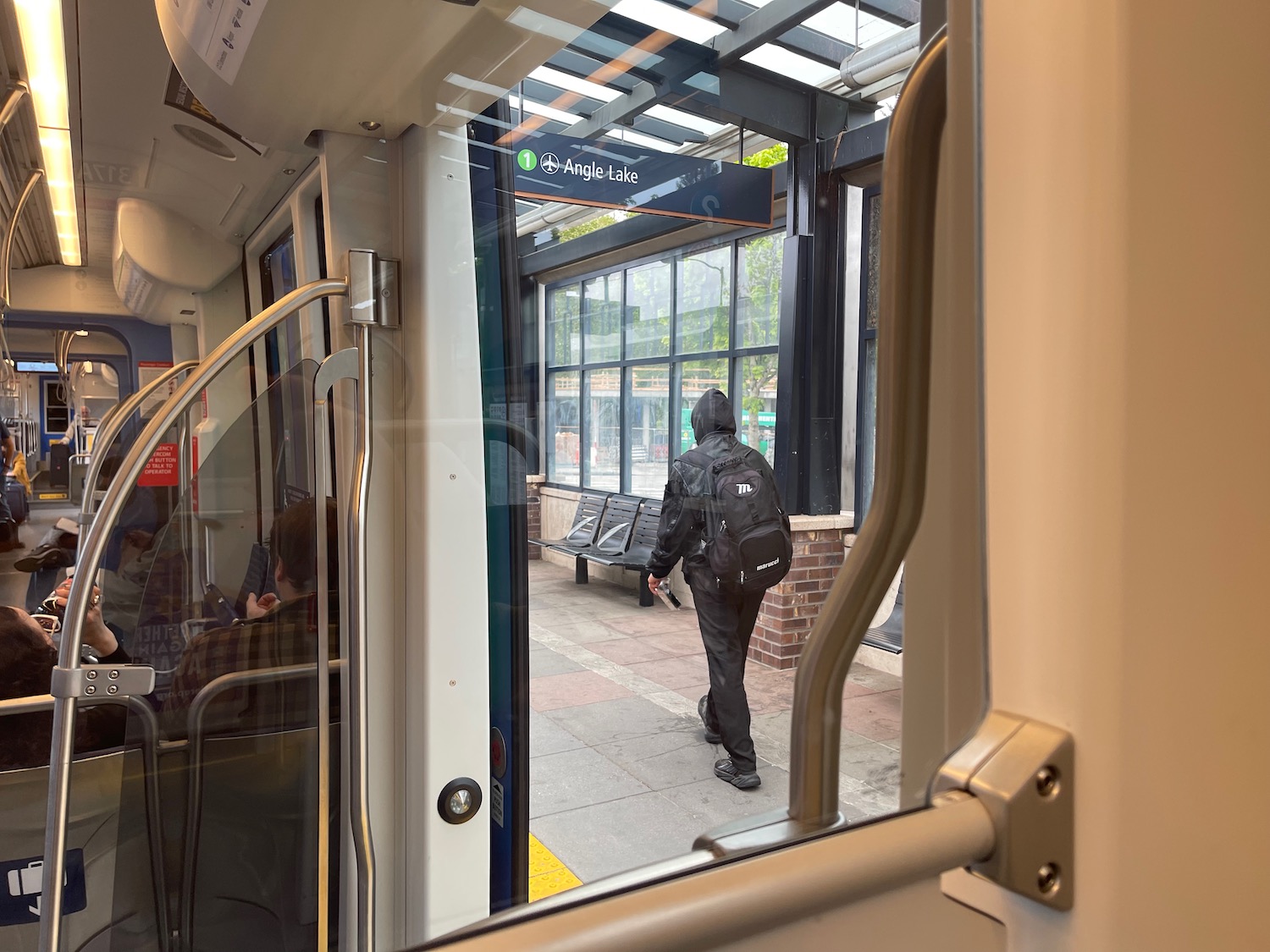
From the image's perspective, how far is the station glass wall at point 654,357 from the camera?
1188 millimetres

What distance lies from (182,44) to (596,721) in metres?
1.03

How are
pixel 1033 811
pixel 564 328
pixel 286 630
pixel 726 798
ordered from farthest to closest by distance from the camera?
pixel 286 630 → pixel 564 328 → pixel 726 798 → pixel 1033 811

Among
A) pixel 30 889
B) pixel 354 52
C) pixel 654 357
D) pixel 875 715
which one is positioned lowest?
pixel 30 889

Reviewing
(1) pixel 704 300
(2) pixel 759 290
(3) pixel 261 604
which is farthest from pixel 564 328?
(3) pixel 261 604

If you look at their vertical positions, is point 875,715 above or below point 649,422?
below

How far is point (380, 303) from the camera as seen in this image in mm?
1436

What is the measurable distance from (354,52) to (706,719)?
2.97ft

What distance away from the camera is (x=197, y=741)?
57.1 inches

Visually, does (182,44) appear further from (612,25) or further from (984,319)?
(984,319)

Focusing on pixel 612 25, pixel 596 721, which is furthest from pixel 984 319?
pixel 596 721

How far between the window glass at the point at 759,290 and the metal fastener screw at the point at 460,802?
0.85 metres

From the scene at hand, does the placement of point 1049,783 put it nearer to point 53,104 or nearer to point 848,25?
point 848,25

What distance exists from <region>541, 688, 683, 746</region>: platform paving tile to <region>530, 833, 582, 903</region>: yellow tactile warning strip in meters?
0.17

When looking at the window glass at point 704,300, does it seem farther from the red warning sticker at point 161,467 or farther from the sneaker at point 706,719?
the red warning sticker at point 161,467
